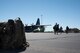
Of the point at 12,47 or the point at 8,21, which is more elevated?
the point at 8,21

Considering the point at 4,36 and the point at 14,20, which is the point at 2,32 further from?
the point at 14,20

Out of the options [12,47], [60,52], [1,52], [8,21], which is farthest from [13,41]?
[60,52]

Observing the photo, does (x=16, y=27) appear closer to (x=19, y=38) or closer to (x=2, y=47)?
(x=19, y=38)

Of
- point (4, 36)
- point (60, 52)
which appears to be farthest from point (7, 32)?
point (60, 52)

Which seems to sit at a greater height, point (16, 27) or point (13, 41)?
point (16, 27)

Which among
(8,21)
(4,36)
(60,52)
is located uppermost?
(8,21)

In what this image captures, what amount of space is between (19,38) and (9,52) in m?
2.23

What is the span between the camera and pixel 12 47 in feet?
32.3

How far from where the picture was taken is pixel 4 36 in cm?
995

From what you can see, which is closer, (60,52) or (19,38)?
(60,52)

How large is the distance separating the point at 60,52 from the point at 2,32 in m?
3.71

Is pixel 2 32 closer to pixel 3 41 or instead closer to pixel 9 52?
pixel 3 41

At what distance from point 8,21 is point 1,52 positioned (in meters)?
2.39

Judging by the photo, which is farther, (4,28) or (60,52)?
(4,28)
